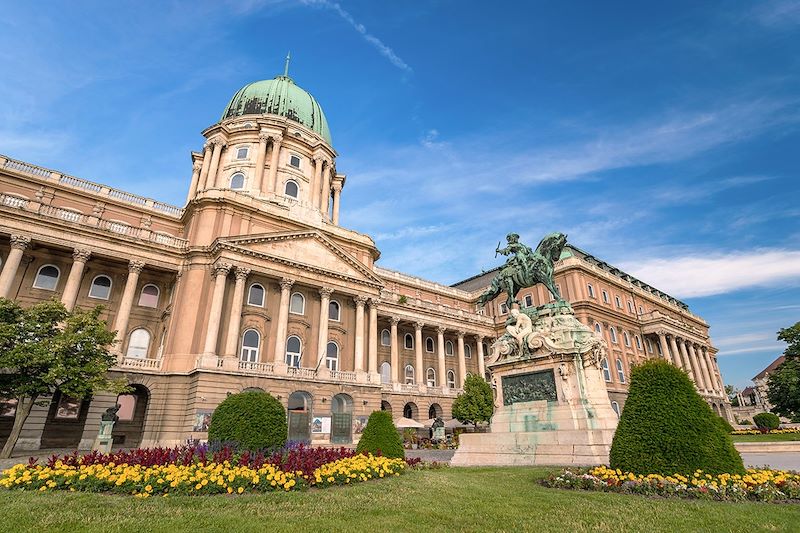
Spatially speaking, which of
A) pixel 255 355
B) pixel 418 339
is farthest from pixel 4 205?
pixel 418 339

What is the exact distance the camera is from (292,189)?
44688 millimetres

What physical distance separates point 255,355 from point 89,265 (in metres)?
13.0

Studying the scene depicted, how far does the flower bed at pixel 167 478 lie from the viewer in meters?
8.69

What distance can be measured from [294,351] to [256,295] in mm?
5190

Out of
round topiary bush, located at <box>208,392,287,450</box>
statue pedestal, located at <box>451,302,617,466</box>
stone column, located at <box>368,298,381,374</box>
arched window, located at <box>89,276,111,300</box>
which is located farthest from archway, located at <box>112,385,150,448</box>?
statue pedestal, located at <box>451,302,617,466</box>

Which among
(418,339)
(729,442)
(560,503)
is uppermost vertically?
(418,339)

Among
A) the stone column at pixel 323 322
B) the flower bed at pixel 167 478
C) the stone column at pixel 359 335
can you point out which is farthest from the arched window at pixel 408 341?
the flower bed at pixel 167 478

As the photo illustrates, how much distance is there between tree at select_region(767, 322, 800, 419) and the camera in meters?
33.9

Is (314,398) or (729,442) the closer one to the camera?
(729,442)

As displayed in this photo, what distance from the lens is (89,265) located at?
98.4 ft

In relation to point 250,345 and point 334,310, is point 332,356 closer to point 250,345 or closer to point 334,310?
point 334,310

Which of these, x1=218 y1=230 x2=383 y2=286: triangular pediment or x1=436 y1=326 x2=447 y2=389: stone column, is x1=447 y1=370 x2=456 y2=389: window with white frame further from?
x1=218 y1=230 x2=383 y2=286: triangular pediment

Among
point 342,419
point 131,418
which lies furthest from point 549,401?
point 131,418

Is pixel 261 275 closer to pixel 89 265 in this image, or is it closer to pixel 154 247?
pixel 154 247
